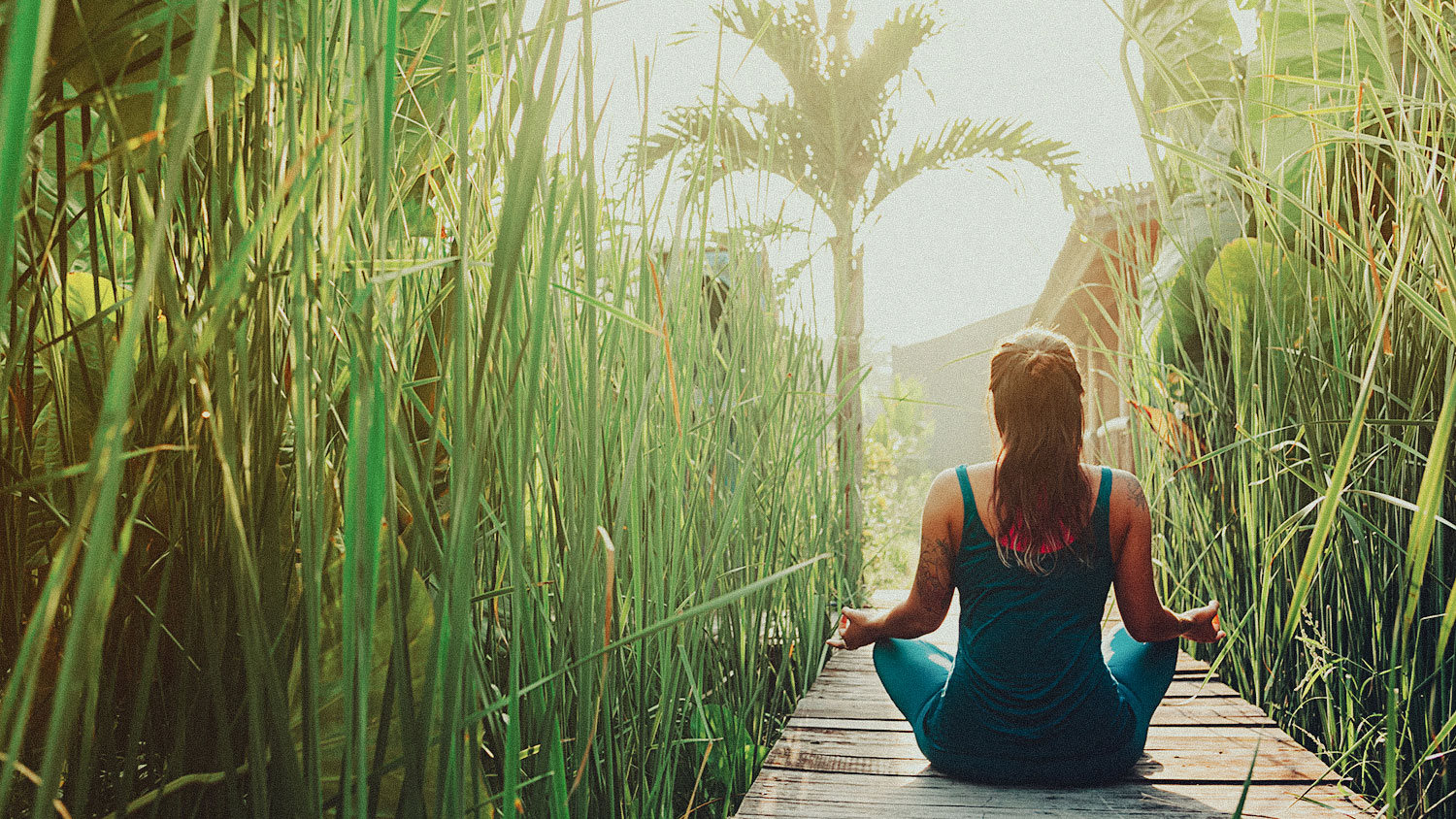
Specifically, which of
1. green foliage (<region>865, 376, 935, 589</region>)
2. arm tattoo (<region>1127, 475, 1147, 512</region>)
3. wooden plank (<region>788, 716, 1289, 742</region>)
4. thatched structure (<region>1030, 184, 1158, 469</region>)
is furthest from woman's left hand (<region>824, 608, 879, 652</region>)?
green foliage (<region>865, 376, 935, 589</region>)

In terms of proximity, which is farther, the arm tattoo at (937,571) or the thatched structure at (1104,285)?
the thatched structure at (1104,285)

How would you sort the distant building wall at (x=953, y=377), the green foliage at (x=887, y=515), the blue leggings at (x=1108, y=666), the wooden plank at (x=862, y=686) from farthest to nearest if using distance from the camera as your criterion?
the distant building wall at (x=953, y=377) < the green foliage at (x=887, y=515) < the wooden plank at (x=862, y=686) < the blue leggings at (x=1108, y=666)

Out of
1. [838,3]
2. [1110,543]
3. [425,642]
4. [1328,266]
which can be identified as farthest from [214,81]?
[838,3]

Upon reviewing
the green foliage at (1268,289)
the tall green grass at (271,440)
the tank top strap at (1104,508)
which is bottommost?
the tank top strap at (1104,508)

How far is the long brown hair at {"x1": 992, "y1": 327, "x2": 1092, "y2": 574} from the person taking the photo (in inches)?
65.4

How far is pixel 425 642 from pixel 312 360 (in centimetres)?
20

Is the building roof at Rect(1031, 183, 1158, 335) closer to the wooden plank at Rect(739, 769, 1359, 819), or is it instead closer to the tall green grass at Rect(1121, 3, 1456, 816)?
the tall green grass at Rect(1121, 3, 1456, 816)

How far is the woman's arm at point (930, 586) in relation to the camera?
1768 millimetres

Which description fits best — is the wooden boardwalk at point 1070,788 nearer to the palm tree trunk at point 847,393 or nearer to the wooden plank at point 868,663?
the wooden plank at point 868,663

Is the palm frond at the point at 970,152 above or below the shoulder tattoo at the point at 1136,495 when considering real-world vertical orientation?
above

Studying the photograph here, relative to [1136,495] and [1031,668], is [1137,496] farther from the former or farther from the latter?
[1031,668]

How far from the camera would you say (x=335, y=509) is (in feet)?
1.94

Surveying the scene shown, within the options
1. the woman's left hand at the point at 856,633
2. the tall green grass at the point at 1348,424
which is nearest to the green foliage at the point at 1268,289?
the tall green grass at the point at 1348,424

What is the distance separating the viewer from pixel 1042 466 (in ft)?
5.44
